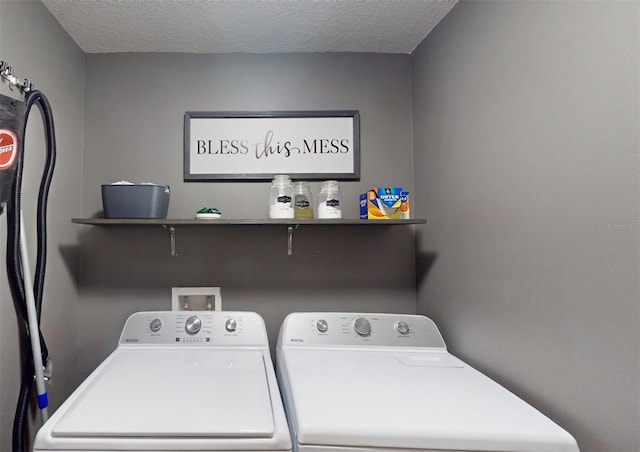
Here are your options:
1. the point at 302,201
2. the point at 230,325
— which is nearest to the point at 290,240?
the point at 302,201

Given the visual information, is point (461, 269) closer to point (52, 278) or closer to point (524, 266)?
point (524, 266)

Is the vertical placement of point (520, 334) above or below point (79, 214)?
below

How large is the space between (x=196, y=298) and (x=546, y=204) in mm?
1479

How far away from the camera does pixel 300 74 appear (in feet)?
5.84

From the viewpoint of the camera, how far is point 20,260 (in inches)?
46.7

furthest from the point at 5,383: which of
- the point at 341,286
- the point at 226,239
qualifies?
the point at 341,286

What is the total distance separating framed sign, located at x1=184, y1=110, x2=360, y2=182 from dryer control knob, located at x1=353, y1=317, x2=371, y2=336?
0.68 m

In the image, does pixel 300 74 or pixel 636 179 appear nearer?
pixel 636 179

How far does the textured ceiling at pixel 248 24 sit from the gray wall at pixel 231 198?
76mm

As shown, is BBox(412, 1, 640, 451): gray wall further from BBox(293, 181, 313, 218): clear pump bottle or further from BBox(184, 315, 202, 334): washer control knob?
BBox(184, 315, 202, 334): washer control knob

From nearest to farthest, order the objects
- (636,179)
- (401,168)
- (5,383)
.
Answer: (636,179) < (5,383) < (401,168)

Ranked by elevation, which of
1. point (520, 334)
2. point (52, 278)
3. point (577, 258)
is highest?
point (577, 258)

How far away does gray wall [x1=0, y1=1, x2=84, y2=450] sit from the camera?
1182 mm

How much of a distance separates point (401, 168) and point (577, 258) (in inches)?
39.9
